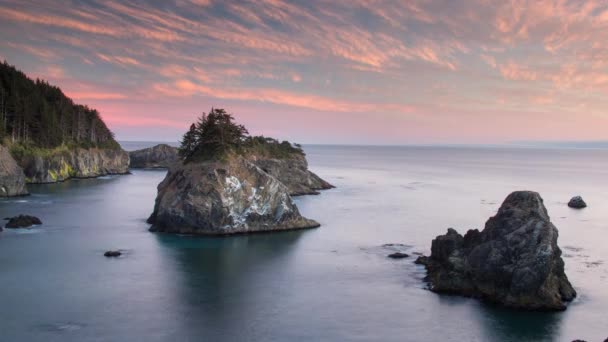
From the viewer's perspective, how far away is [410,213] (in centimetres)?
9731

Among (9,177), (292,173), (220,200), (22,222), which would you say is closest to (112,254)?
(220,200)

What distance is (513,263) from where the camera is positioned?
4350cm

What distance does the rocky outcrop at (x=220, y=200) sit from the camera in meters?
67.9

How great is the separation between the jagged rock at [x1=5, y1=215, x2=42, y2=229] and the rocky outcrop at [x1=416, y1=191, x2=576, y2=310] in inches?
2290

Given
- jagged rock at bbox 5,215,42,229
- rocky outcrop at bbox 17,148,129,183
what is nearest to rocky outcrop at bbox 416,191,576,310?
jagged rock at bbox 5,215,42,229

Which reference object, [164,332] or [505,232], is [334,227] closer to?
[505,232]

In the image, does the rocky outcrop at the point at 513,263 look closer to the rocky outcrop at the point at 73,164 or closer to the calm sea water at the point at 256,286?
the calm sea water at the point at 256,286

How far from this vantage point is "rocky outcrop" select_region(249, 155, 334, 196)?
399 feet

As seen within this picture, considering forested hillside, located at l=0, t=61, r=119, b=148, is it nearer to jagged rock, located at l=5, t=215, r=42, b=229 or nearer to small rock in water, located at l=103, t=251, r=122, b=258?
jagged rock, located at l=5, t=215, r=42, b=229

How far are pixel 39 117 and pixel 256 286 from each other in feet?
364

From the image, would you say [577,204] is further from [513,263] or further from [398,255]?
[513,263]

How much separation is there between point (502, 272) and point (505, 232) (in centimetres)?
415

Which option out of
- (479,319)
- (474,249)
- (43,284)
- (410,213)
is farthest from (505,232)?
(410,213)

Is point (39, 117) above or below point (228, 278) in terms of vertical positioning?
above
